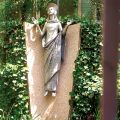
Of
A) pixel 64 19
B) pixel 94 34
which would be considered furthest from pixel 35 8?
pixel 94 34

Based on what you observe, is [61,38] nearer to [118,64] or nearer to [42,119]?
[42,119]

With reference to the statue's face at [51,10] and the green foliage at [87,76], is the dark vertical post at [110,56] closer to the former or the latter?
the green foliage at [87,76]

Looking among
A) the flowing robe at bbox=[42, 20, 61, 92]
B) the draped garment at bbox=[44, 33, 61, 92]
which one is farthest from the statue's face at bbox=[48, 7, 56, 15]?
the draped garment at bbox=[44, 33, 61, 92]

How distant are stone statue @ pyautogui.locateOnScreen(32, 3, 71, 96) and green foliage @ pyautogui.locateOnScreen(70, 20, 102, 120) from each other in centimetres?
31

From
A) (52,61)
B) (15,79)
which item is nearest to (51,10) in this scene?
(52,61)

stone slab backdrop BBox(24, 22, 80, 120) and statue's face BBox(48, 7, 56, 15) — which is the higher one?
statue's face BBox(48, 7, 56, 15)

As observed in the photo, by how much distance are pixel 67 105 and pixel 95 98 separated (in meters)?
0.50

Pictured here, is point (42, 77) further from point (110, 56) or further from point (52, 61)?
point (110, 56)

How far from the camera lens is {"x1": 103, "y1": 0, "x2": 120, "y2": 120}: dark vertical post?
56 centimetres

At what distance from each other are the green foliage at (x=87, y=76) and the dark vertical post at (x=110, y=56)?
5.07 m

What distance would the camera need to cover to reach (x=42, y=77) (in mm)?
6266

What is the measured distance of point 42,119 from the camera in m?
6.04

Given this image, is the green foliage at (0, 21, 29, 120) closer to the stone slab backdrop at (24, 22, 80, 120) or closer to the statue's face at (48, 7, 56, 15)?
the stone slab backdrop at (24, 22, 80, 120)

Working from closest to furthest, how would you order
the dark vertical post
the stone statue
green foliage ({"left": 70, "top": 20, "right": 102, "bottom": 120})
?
the dark vertical post
green foliage ({"left": 70, "top": 20, "right": 102, "bottom": 120})
the stone statue
